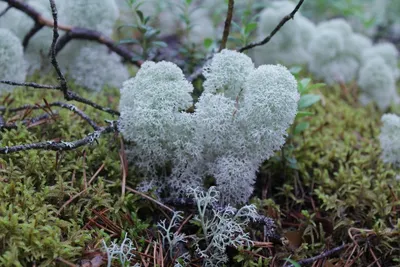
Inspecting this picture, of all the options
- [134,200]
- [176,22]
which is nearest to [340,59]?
[176,22]

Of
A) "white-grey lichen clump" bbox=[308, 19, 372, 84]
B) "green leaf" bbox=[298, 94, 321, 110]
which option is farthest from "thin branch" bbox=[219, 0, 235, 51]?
"white-grey lichen clump" bbox=[308, 19, 372, 84]

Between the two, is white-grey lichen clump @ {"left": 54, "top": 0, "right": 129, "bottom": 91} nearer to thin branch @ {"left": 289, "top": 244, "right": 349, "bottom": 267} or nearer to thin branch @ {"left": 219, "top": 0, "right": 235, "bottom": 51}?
thin branch @ {"left": 219, "top": 0, "right": 235, "bottom": 51}

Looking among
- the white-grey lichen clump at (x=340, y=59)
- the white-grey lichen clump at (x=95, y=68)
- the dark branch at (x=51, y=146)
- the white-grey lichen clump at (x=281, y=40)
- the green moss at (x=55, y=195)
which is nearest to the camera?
the green moss at (x=55, y=195)

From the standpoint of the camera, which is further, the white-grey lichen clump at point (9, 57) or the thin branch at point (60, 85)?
the white-grey lichen clump at point (9, 57)

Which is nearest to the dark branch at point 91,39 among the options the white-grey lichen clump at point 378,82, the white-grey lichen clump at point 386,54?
the white-grey lichen clump at point 378,82

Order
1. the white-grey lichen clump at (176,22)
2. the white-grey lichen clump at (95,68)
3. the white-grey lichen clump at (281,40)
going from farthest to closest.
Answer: the white-grey lichen clump at (176,22)
the white-grey lichen clump at (281,40)
the white-grey lichen clump at (95,68)

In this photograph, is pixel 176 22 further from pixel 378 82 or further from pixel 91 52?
→ pixel 378 82

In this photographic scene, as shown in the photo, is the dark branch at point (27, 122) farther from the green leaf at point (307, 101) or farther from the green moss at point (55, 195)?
the green leaf at point (307, 101)
